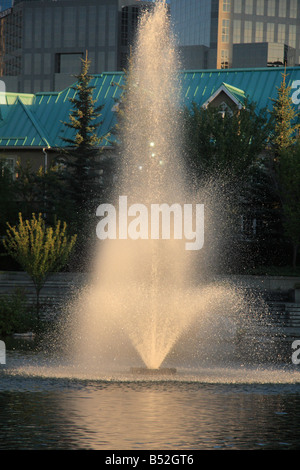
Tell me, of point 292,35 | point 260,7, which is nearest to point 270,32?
point 292,35

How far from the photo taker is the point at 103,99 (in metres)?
64.3

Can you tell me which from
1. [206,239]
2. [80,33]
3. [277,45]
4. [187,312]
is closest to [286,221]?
[206,239]

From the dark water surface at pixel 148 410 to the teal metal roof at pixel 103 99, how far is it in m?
40.7

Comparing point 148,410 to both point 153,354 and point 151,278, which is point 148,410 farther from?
point 151,278

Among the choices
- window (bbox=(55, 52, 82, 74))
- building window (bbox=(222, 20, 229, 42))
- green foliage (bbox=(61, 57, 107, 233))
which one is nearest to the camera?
green foliage (bbox=(61, 57, 107, 233))

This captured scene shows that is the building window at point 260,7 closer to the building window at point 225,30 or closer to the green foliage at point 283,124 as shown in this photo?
the building window at point 225,30

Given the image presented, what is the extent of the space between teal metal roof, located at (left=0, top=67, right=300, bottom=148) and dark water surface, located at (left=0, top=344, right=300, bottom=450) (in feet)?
134

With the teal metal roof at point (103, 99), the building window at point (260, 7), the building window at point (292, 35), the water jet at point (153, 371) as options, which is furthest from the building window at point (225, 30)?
the water jet at point (153, 371)

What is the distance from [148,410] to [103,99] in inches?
1978

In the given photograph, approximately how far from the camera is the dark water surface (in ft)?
43.5

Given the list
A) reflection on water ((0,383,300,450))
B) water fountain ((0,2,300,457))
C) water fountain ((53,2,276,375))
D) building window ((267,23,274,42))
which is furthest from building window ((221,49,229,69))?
reflection on water ((0,383,300,450))

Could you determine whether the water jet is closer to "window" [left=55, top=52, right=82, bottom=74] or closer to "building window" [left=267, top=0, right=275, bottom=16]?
"window" [left=55, top=52, right=82, bottom=74]

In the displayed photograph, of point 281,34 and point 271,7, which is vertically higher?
point 271,7

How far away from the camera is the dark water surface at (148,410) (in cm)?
1327
